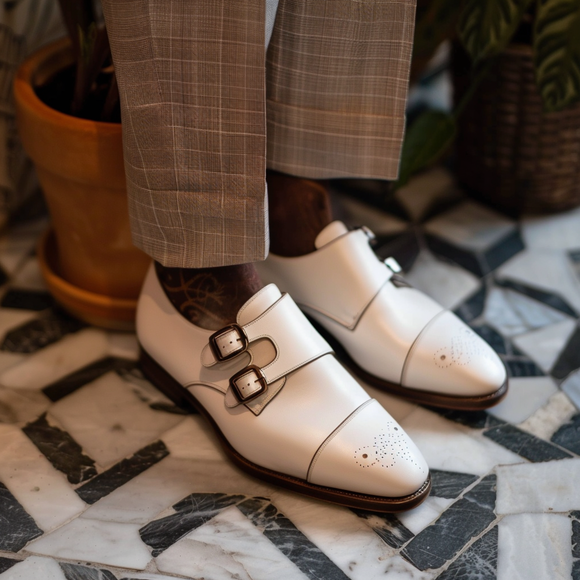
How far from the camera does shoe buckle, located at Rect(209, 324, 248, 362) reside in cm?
59

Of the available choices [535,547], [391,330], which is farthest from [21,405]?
[535,547]

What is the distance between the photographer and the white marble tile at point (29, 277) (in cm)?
90

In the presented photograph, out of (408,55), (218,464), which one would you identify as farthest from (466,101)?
(218,464)

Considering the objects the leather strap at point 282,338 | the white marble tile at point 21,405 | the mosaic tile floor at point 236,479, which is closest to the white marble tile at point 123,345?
the mosaic tile floor at point 236,479

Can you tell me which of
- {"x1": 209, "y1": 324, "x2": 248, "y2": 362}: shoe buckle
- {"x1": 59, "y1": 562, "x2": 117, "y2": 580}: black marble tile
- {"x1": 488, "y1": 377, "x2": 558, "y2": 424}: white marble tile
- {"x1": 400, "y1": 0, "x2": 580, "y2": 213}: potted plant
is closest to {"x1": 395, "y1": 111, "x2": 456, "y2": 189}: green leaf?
{"x1": 400, "y1": 0, "x2": 580, "y2": 213}: potted plant

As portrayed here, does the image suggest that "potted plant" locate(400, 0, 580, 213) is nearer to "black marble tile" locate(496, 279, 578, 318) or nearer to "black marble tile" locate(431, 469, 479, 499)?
"black marble tile" locate(496, 279, 578, 318)

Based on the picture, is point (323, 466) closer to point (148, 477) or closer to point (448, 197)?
point (148, 477)

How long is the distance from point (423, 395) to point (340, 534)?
186mm

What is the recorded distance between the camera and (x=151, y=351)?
2.32ft

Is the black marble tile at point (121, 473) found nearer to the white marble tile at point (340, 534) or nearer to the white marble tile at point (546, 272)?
the white marble tile at point (340, 534)

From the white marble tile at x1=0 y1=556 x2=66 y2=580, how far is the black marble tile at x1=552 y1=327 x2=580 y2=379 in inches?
22.7

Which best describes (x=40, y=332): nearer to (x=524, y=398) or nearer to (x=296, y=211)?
(x=296, y=211)

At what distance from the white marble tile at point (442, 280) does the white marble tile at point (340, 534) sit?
0.37m

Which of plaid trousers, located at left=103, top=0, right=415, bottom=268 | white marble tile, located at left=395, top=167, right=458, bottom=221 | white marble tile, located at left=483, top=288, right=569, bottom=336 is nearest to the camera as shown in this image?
plaid trousers, located at left=103, top=0, right=415, bottom=268
